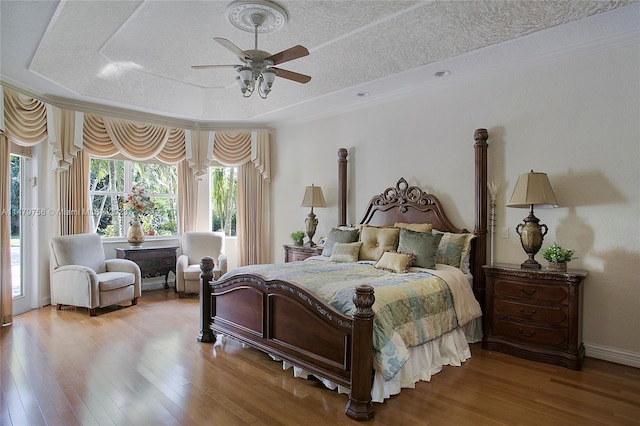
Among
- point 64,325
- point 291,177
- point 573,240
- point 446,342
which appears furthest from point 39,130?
point 573,240

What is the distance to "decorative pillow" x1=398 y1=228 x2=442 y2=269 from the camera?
364 centimetres

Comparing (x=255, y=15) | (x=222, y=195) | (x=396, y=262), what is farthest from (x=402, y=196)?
(x=222, y=195)

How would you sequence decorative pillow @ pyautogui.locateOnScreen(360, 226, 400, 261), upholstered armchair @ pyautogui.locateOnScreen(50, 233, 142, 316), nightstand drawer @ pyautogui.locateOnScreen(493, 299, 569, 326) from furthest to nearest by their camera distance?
1. upholstered armchair @ pyautogui.locateOnScreen(50, 233, 142, 316)
2. decorative pillow @ pyautogui.locateOnScreen(360, 226, 400, 261)
3. nightstand drawer @ pyautogui.locateOnScreen(493, 299, 569, 326)

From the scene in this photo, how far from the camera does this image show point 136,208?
574 cm

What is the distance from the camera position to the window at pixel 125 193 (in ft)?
19.1

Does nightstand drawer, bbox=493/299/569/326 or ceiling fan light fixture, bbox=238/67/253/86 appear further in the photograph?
nightstand drawer, bbox=493/299/569/326

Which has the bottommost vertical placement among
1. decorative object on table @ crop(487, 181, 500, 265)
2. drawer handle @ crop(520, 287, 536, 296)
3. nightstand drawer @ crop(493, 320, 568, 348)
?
nightstand drawer @ crop(493, 320, 568, 348)

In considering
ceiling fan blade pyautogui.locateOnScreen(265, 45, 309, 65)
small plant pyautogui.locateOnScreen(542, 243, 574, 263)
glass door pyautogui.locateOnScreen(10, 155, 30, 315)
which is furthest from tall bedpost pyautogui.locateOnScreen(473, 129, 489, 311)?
glass door pyautogui.locateOnScreen(10, 155, 30, 315)

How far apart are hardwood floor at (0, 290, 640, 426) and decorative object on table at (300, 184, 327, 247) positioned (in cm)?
213

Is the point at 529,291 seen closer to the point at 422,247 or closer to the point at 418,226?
the point at 422,247

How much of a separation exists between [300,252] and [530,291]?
2.88m

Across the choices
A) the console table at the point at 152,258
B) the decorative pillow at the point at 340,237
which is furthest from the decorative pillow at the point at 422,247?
the console table at the point at 152,258

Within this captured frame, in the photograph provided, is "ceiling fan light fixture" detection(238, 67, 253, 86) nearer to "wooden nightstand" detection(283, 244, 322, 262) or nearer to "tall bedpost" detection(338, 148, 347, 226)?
"tall bedpost" detection(338, 148, 347, 226)

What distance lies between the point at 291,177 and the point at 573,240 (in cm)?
394
